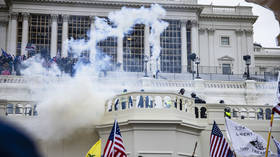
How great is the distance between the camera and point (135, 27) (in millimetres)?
48188

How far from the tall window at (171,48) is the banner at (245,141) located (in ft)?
116

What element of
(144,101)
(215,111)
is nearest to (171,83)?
(215,111)

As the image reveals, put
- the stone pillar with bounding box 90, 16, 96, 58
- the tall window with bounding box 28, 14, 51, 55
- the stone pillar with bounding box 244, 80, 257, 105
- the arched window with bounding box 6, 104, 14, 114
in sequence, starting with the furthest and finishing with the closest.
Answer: the stone pillar with bounding box 90, 16, 96, 58, the tall window with bounding box 28, 14, 51, 55, the stone pillar with bounding box 244, 80, 257, 105, the arched window with bounding box 6, 104, 14, 114

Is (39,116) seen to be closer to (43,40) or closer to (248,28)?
(43,40)

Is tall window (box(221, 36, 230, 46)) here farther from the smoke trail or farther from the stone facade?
the smoke trail

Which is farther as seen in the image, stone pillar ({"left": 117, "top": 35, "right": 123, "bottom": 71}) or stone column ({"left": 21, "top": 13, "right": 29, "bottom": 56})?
stone pillar ({"left": 117, "top": 35, "right": 123, "bottom": 71})

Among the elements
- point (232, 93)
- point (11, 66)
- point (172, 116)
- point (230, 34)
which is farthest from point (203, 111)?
point (230, 34)

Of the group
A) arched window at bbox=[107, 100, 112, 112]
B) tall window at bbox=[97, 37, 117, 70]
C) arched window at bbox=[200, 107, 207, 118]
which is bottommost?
arched window at bbox=[200, 107, 207, 118]

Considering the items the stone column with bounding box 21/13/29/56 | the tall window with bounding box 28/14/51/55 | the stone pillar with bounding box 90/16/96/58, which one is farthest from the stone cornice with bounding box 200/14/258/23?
the stone column with bounding box 21/13/29/56

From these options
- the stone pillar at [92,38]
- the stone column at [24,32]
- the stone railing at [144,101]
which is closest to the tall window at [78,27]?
the stone pillar at [92,38]

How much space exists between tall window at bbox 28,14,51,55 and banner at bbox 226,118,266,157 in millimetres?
35997

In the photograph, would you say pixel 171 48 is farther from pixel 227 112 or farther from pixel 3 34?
pixel 227 112

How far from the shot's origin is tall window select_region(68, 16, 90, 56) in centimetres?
4703

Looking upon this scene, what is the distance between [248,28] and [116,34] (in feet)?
50.2
